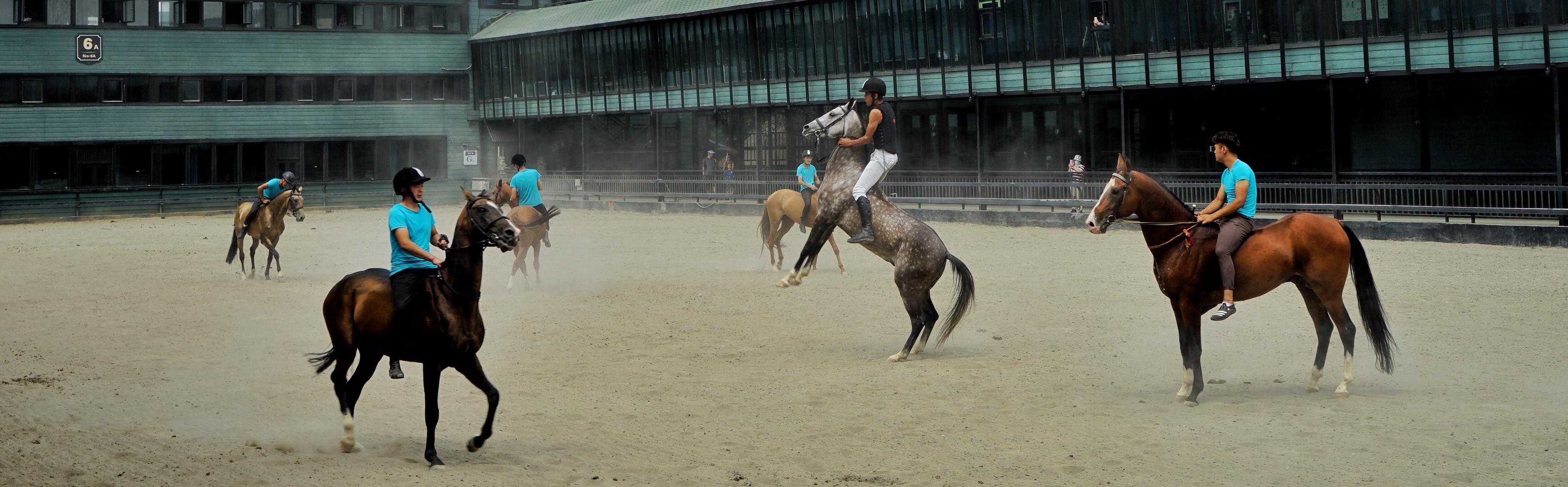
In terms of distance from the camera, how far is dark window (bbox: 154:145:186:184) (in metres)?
47.3

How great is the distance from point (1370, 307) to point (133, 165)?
45.5 meters

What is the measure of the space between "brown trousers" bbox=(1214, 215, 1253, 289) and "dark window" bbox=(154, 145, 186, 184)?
146 ft

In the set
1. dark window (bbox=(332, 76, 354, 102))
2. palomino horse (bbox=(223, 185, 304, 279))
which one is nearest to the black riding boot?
palomino horse (bbox=(223, 185, 304, 279))

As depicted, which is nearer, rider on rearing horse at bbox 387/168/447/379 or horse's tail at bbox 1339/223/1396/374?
rider on rearing horse at bbox 387/168/447/379

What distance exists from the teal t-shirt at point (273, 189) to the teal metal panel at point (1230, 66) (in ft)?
69.5

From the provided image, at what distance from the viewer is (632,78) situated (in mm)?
49188

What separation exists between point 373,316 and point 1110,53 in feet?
93.0

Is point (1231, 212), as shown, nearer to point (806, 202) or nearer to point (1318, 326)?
point (1318, 326)

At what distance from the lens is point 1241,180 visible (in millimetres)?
10492

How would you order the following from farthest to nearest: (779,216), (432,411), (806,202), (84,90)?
(84,90)
(779,216)
(806,202)
(432,411)

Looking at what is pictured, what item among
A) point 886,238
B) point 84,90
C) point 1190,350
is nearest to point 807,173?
point 886,238

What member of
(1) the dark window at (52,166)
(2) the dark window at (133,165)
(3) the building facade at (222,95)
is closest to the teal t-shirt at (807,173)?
(3) the building facade at (222,95)

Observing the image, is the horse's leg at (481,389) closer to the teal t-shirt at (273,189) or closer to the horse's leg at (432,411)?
the horse's leg at (432,411)

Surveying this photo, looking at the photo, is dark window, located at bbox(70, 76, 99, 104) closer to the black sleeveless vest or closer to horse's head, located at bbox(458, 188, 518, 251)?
the black sleeveless vest
